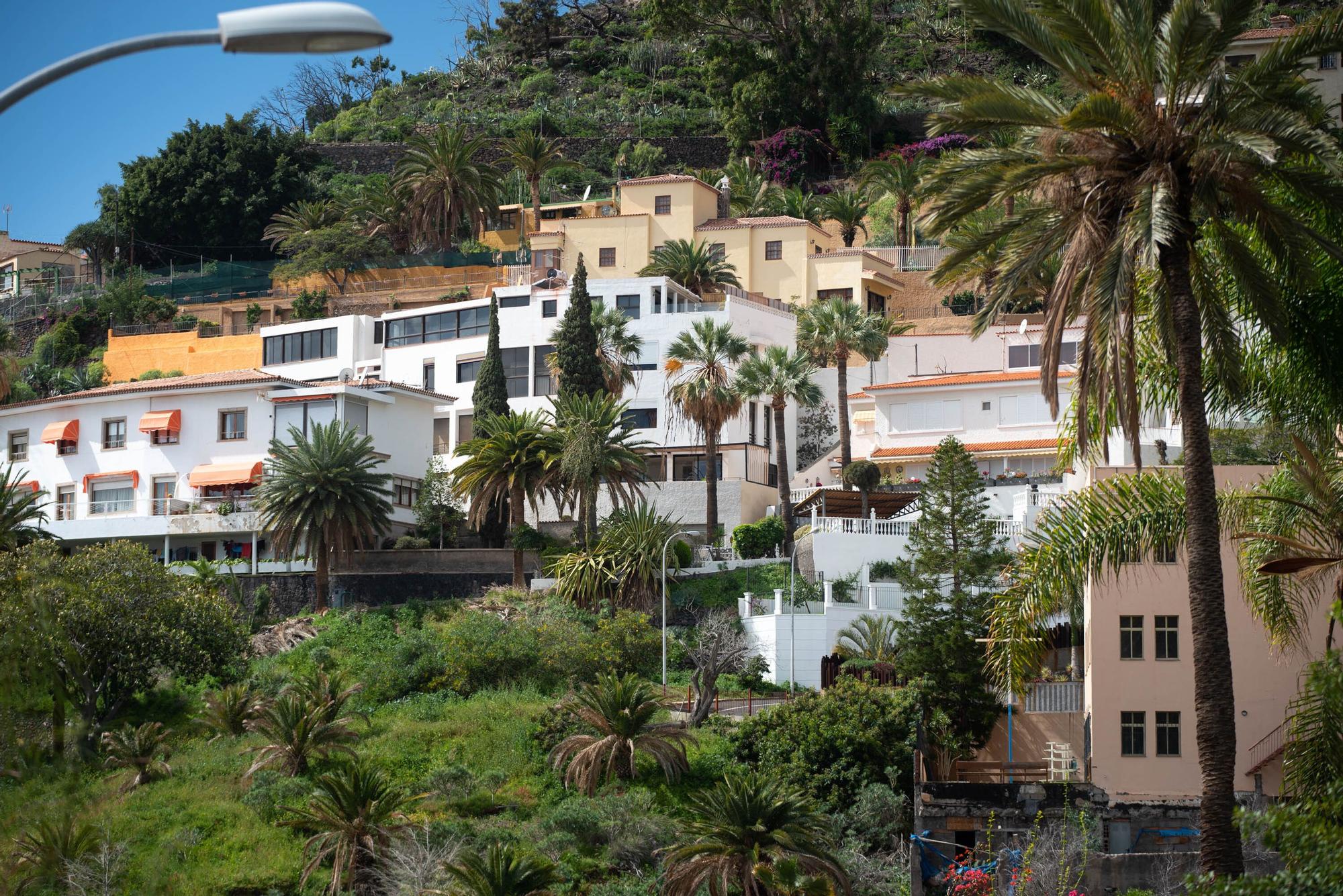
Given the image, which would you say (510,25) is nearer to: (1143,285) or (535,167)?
(535,167)

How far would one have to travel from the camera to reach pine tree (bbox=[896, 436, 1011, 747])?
45.8 meters

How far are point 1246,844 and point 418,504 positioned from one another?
4189 cm

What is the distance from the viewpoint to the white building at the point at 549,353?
70.4 meters

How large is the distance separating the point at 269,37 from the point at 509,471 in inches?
2023

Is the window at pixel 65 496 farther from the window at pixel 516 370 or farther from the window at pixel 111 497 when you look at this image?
the window at pixel 516 370

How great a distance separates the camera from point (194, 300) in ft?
320

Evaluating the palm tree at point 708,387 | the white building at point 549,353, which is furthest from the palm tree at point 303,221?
the palm tree at point 708,387

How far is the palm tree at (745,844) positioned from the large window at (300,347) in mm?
47132

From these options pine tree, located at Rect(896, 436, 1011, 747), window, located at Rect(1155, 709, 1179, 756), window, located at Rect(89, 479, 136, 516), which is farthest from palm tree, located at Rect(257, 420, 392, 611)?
window, located at Rect(1155, 709, 1179, 756)

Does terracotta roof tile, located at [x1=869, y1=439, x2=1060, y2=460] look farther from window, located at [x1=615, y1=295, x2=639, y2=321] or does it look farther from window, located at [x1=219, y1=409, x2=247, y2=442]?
window, located at [x1=219, y1=409, x2=247, y2=442]

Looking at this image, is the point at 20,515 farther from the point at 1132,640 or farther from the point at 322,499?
the point at 1132,640

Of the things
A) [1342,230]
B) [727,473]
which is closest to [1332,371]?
[1342,230]

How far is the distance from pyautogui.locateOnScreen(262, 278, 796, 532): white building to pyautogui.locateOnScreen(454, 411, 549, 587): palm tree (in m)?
6.30

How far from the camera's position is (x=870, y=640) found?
54062mm
